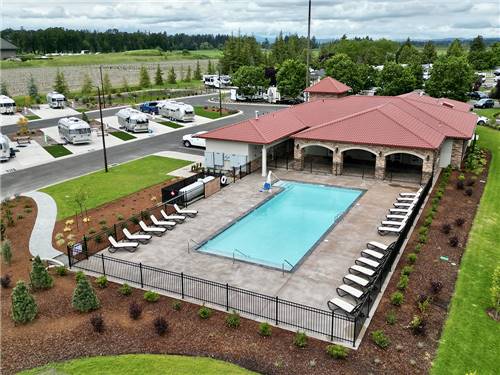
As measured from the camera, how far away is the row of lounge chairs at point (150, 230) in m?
23.1

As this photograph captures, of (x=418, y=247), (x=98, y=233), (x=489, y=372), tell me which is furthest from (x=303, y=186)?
(x=489, y=372)

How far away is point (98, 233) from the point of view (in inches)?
992

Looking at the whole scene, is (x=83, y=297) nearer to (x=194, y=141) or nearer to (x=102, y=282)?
(x=102, y=282)

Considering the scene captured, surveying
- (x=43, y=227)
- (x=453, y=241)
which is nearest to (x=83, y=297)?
(x=43, y=227)

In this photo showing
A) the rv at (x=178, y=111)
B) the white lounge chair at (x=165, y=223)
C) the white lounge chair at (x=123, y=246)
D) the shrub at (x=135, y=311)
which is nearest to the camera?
the shrub at (x=135, y=311)

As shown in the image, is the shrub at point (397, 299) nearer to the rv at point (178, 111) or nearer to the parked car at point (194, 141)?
the parked car at point (194, 141)

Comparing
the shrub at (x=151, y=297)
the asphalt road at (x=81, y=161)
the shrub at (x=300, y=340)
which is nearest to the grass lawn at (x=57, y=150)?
the asphalt road at (x=81, y=161)

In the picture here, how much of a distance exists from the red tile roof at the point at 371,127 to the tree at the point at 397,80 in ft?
86.0

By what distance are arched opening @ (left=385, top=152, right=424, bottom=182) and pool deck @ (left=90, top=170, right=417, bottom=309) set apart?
125 inches

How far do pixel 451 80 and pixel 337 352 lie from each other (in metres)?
57.7

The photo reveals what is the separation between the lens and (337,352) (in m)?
14.7

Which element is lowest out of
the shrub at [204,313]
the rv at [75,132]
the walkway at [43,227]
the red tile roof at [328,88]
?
the walkway at [43,227]

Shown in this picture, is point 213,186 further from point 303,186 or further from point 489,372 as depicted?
point 489,372

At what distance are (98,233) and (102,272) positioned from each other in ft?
15.7
